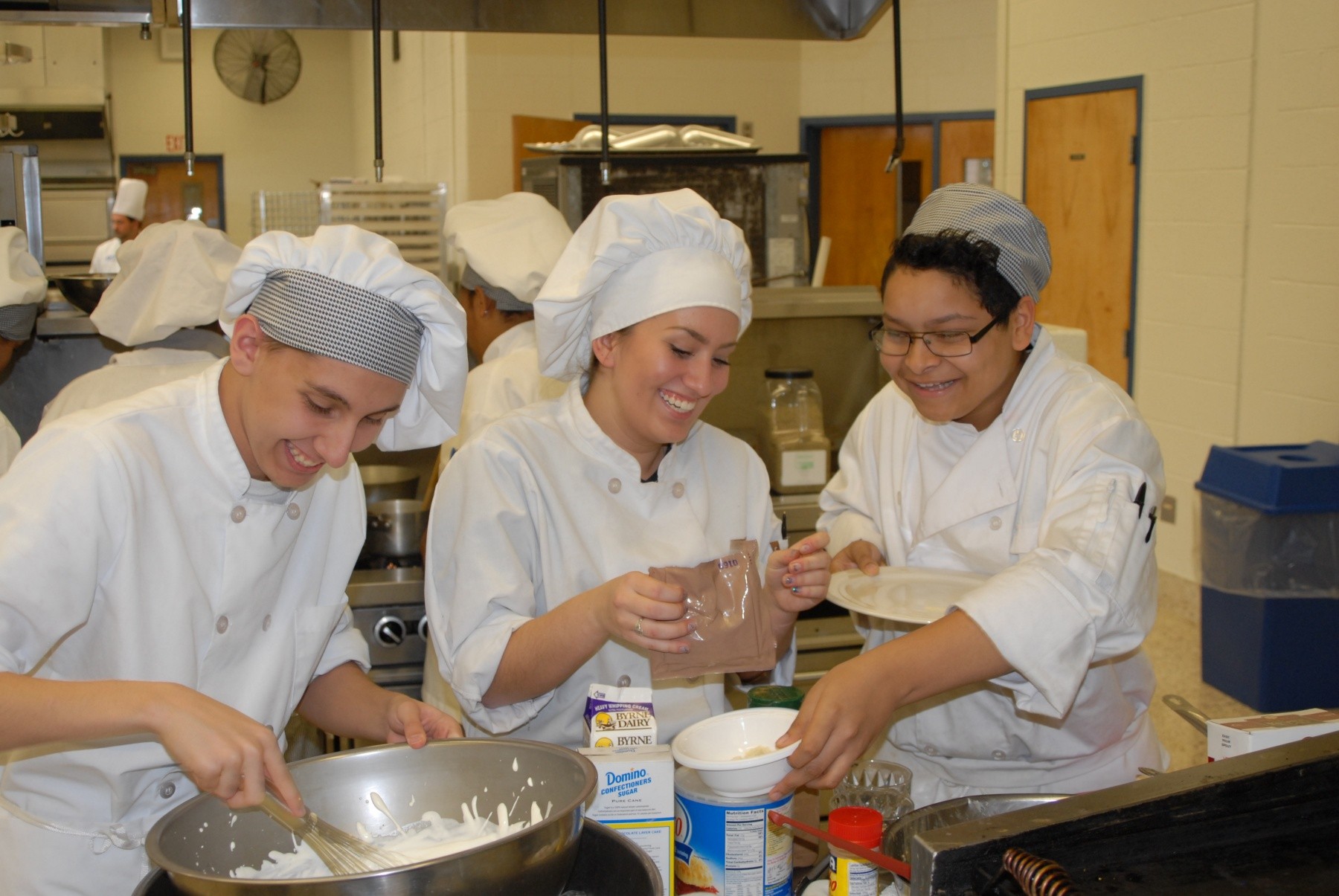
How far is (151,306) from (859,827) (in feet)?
7.54

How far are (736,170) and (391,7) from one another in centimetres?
158

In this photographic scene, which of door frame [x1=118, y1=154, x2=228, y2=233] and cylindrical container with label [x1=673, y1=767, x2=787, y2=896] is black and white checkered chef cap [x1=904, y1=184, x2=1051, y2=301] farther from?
door frame [x1=118, y1=154, x2=228, y2=233]

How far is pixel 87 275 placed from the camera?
3.13 metres

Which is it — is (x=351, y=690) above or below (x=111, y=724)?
below

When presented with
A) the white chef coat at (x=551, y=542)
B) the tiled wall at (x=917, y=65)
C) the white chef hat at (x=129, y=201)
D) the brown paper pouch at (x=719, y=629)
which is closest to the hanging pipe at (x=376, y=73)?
the white chef coat at (x=551, y=542)

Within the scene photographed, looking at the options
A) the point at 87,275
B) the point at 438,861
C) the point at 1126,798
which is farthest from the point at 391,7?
the point at 1126,798

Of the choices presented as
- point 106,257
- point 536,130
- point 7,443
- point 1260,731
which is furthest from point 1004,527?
point 106,257

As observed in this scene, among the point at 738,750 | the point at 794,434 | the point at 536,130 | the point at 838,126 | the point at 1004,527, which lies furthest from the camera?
the point at 838,126

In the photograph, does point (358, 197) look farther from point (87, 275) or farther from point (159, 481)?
point (159, 481)

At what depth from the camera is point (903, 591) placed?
5.63 feet

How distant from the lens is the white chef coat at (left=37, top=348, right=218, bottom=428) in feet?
9.16

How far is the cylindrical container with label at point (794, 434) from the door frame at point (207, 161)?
27.7 feet

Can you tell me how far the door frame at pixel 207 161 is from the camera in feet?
34.1

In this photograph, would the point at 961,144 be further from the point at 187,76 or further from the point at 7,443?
the point at 187,76
